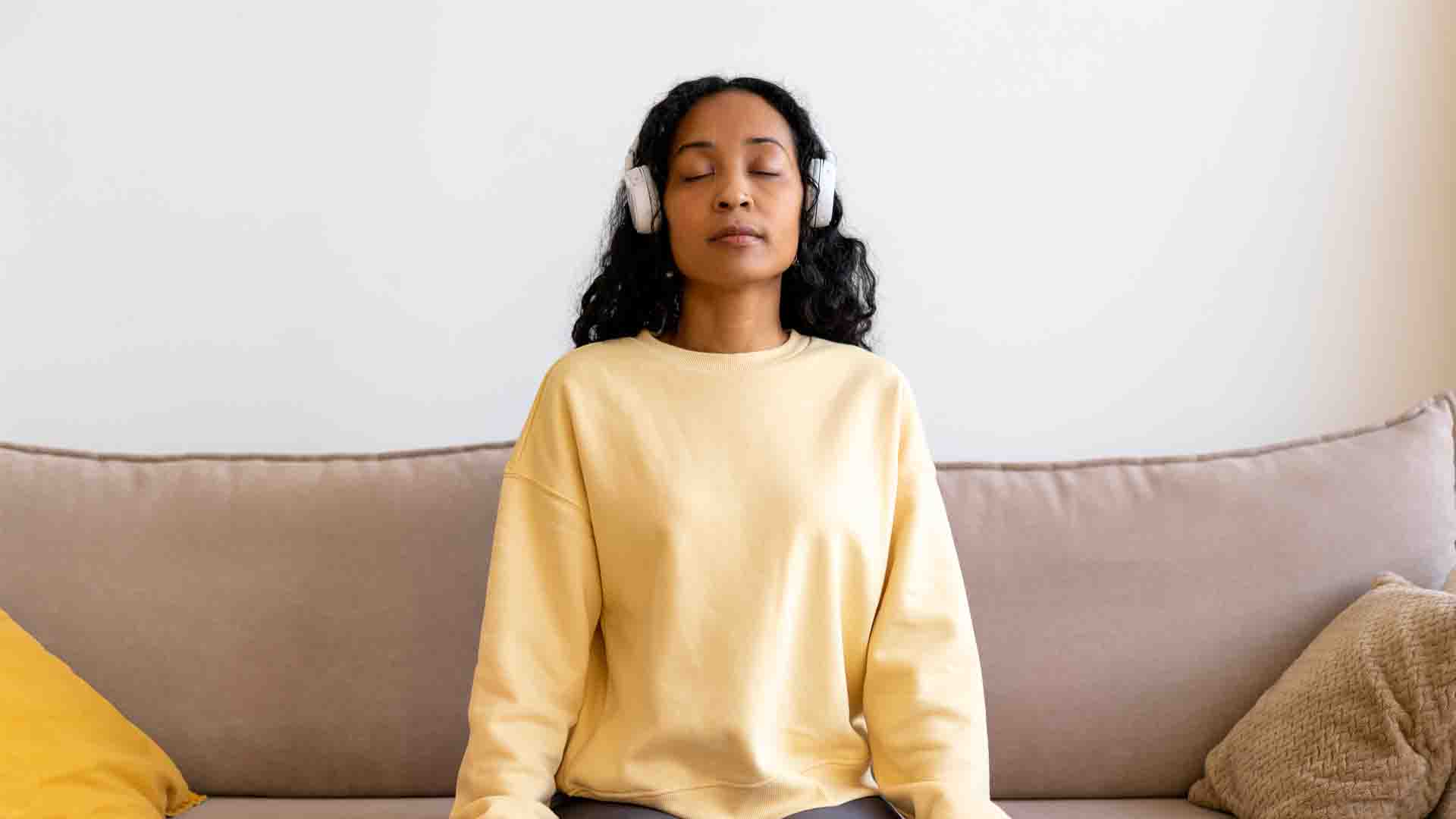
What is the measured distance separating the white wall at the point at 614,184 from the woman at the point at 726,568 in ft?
1.93

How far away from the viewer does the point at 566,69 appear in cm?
199

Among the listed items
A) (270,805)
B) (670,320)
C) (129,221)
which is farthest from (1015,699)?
(129,221)

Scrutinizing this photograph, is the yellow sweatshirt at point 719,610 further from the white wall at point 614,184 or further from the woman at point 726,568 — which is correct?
the white wall at point 614,184

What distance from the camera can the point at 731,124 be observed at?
4.57ft

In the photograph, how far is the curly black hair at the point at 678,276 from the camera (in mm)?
1447

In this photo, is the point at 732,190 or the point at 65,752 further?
the point at 65,752

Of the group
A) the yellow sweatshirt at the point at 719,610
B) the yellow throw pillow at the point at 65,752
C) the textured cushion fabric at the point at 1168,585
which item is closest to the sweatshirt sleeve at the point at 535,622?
the yellow sweatshirt at the point at 719,610

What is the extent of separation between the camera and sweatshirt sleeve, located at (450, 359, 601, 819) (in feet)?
4.12

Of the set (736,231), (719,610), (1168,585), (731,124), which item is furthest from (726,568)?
(1168,585)

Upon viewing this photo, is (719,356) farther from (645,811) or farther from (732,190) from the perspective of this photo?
(645,811)

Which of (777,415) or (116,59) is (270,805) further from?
(116,59)

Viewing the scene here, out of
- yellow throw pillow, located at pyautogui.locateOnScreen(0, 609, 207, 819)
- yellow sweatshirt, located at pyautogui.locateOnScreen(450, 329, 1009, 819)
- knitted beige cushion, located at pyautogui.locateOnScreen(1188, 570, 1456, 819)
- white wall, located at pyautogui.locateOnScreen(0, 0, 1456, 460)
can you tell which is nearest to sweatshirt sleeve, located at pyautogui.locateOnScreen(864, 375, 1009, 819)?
yellow sweatshirt, located at pyautogui.locateOnScreen(450, 329, 1009, 819)

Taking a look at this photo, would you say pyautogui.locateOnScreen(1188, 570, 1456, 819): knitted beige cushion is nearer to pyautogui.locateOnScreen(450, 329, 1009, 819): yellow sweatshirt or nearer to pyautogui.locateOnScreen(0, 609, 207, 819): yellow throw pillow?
pyautogui.locateOnScreen(450, 329, 1009, 819): yellow sweatshirt

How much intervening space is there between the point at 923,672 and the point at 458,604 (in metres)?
0.62
